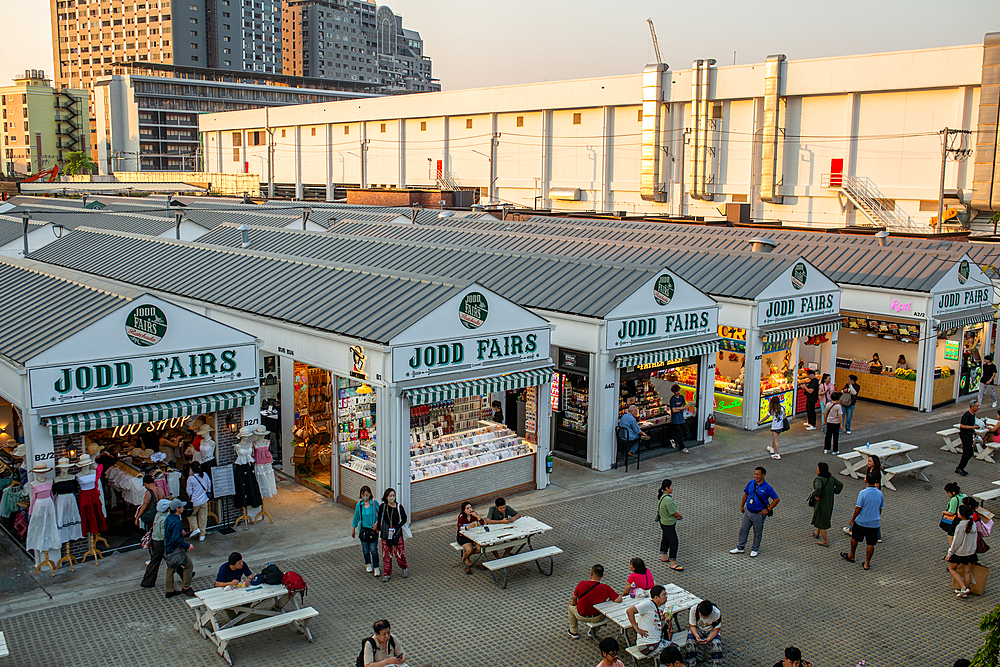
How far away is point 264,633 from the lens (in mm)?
11133

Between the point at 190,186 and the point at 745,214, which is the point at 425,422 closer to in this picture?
the point at 745,214

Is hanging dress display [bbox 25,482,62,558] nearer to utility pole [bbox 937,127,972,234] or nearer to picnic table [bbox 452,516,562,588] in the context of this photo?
picnic table [bbox 452,516,562,588]

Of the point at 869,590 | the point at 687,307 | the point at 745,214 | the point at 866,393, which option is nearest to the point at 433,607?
the point at 869,590

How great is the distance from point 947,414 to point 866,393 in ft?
7.14

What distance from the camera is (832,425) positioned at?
764 inches

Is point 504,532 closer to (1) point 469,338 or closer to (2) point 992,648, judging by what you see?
(1) point 469,338

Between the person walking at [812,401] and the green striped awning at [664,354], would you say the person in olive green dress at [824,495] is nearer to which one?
the green striped awning at [664,354]

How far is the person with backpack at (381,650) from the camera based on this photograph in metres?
9.12

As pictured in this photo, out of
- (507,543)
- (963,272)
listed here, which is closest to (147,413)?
(507,543)

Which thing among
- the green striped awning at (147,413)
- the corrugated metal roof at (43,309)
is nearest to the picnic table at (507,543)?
the green striped awning at (147,413)

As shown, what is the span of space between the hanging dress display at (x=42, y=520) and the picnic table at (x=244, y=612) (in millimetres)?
2896

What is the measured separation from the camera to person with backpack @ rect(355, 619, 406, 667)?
912 centimetres

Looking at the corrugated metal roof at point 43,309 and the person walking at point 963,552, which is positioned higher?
the corrugated metal roof at point 43,309

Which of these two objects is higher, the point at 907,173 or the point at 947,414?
the point at 907,173
